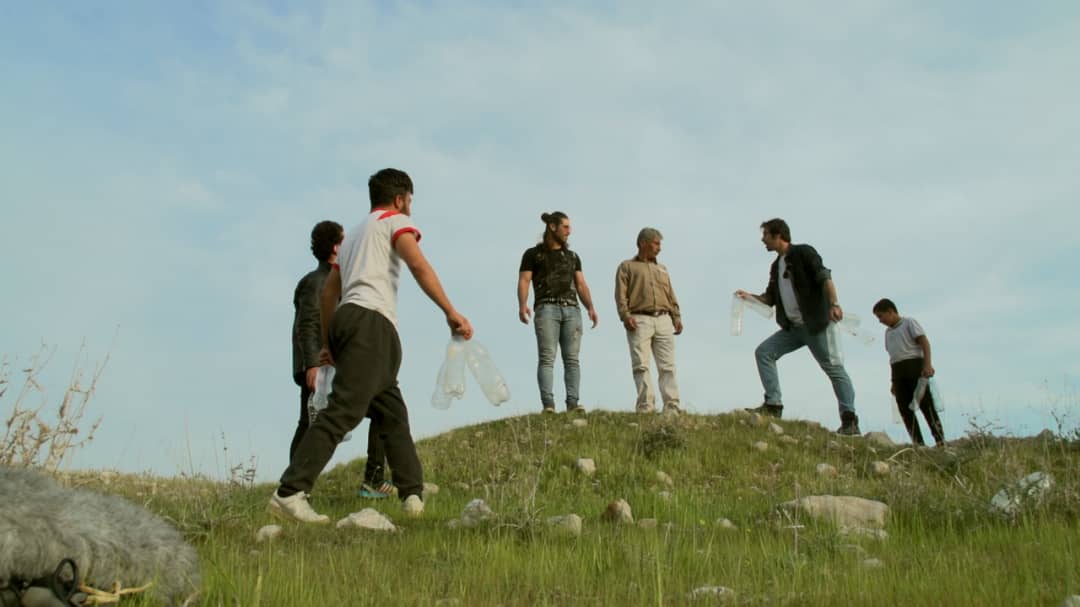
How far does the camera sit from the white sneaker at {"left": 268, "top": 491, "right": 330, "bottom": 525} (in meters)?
5.56

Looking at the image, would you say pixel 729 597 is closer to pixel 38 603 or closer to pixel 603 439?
pixel 38 603

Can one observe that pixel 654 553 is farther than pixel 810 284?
No

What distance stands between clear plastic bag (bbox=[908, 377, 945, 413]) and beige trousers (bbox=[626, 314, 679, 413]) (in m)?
3.17

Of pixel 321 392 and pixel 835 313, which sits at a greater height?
pixel 835 313

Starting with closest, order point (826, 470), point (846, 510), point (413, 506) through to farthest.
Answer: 1. point (846, 510)
2. point (413, 506)
3. point (826, 470)

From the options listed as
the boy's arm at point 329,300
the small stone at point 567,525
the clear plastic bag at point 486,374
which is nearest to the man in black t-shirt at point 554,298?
the clear plastic bag at point 486,374

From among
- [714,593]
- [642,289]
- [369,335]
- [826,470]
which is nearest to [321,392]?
[369,335]

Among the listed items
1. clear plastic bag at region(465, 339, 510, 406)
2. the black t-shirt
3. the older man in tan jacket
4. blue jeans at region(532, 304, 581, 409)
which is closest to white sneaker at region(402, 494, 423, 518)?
clear plastic bag at region(465, 339, 510, 406)

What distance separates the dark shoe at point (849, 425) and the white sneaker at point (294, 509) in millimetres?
8300

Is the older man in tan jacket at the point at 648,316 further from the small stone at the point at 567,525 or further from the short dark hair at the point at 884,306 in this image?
the small stone at the point at 567,525

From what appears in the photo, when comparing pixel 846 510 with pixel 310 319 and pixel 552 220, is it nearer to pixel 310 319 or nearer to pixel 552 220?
pixel 310 319

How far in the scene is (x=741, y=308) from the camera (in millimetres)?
12797

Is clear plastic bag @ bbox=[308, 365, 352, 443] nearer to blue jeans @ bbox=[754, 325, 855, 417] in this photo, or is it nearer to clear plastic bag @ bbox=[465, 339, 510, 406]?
clear plastic bag @ bbox=[465, 339, 510, 406]

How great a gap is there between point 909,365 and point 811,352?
1.54 meters
